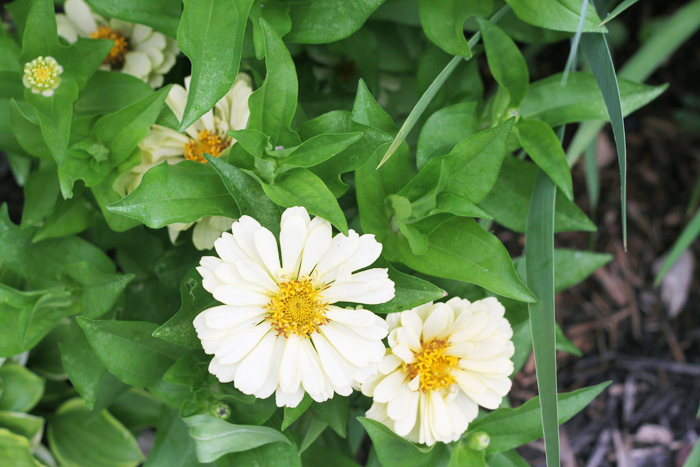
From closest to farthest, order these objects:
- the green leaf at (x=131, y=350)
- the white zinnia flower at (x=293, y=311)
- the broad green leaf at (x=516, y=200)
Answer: the white zinnia flower at (x=293, y=311), the green leaf at (x=131, y=350), the broad green leaf at (x=516, y=200)

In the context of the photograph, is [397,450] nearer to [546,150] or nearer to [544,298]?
[544,298]

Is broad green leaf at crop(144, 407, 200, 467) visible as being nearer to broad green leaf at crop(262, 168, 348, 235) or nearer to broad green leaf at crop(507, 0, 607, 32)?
broad green leaf at crop(262, 168, 348, 235)

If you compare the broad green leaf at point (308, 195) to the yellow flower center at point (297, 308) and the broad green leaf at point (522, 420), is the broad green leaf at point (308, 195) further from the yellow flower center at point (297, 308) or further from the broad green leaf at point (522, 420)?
the broad green leaf at point (522, 420)

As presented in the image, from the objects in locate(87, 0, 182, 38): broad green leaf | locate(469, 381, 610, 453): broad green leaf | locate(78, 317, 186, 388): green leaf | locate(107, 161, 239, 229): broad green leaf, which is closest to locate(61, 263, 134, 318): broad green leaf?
locate(78, 317, 186, 388): green leaf

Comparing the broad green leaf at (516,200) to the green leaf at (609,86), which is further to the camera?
the broad green leaf at (516,200)

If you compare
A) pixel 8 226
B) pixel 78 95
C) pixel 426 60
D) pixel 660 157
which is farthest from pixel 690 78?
pixel 8 226

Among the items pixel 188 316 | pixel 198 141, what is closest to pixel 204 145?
pixel 198 141

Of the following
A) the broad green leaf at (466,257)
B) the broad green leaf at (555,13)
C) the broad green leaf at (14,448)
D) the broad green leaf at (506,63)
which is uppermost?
the broad green leaf at (555,13)

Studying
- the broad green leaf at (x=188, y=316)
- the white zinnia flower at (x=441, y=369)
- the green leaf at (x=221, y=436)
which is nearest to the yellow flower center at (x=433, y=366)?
the white zinnia flower at (x=441, y=369)
